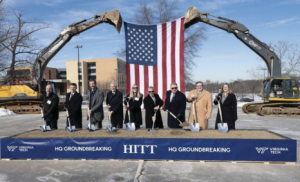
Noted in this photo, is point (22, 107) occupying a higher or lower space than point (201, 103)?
lower

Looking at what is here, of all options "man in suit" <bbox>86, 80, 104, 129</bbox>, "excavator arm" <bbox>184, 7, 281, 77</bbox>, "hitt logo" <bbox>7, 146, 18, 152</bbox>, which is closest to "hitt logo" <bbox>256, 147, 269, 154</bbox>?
"man in suit" <bbox>86, 80, 104, 129</bbox>

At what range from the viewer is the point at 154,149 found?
4395 mm

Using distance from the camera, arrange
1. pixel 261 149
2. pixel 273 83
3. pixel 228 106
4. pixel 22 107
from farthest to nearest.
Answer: pixel 22 107
pixel 273 83
pixel 228 106
pixel 261 149

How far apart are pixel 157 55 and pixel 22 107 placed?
39.7ft

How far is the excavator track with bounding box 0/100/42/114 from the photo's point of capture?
15.4 metres

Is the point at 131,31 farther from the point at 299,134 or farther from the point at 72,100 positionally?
the point at 299,134

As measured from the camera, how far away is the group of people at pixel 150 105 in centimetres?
540

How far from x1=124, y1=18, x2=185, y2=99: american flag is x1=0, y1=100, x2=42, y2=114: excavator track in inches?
411

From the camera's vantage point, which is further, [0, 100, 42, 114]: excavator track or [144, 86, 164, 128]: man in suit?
[0, 100, 42, 114]: excavator track

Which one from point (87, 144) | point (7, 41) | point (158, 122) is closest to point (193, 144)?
point (158, 122)

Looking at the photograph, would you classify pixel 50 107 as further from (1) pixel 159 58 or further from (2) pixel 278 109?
(2) pixel 278 109

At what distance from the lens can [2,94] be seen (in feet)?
51.2

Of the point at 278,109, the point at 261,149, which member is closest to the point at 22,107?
the point at 261,149

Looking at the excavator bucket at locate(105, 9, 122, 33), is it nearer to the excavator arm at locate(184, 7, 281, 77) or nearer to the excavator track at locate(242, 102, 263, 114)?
the excavator arm at locate(184, 7, 281, 77)
